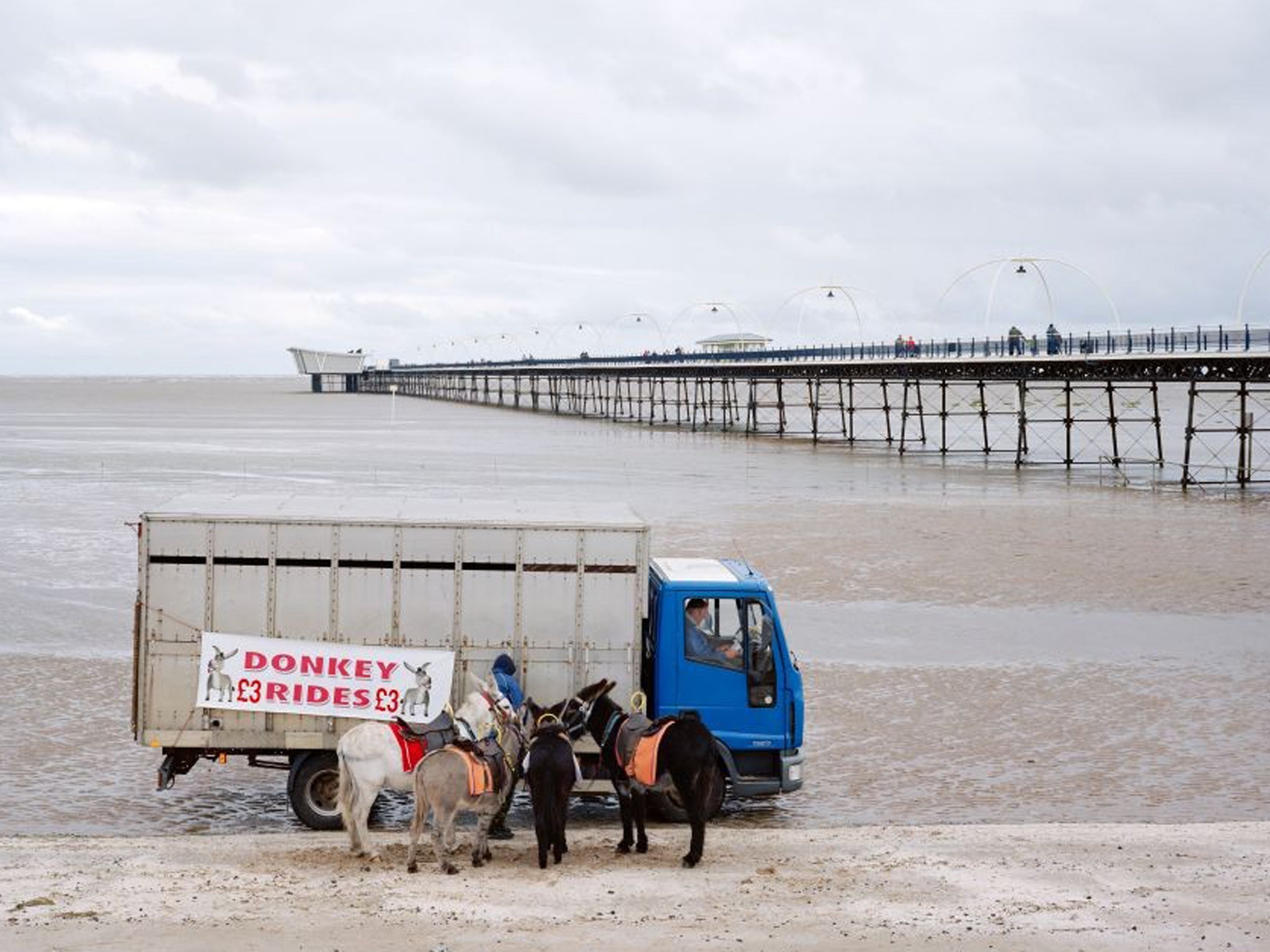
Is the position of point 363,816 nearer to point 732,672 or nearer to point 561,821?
point 561,821

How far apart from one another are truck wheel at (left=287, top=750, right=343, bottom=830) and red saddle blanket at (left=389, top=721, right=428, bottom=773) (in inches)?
49.4

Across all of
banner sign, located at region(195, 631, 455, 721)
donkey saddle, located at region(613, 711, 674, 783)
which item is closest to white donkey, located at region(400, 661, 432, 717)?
banner sign, located at region(195, 631, 455, 721)

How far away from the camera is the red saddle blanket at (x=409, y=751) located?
1275cm

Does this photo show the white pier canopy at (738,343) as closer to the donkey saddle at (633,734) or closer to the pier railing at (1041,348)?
the pier railing at (1041,348)

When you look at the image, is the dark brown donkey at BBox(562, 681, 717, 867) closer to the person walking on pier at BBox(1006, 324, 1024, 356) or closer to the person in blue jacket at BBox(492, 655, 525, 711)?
the person in blue jacket at BBox(492, 655, 525, 711)

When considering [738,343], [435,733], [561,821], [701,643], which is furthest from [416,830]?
[738,343]

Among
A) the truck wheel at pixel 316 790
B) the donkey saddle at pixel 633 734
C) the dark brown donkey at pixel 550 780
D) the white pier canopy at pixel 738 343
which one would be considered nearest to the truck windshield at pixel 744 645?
the donkey saddle at pixel 633 734

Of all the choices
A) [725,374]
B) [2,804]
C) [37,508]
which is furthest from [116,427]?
[2,804]

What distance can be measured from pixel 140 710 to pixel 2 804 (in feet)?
7.78

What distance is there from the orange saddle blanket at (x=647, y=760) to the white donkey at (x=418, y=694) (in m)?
2.09

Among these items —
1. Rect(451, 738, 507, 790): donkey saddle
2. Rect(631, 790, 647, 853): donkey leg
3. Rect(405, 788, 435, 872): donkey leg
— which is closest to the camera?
Rect(405, 788, 435, 872): donkey leg

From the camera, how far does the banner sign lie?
13586 mm

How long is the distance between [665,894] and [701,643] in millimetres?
3108

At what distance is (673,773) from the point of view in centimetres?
1235
